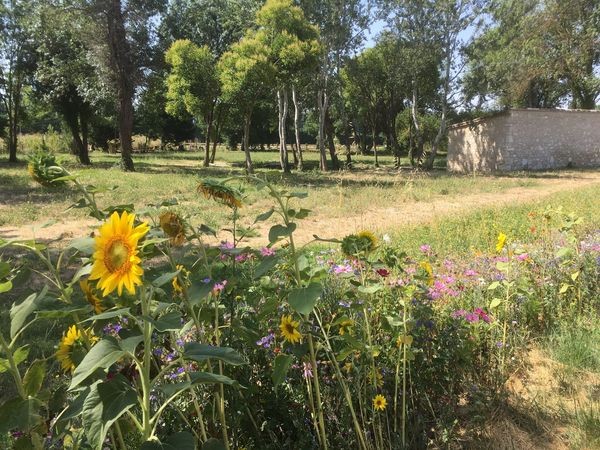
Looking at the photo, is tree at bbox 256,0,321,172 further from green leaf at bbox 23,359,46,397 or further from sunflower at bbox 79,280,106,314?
green leaf at bbox 23,359,46,397

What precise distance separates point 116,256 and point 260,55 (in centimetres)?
1351

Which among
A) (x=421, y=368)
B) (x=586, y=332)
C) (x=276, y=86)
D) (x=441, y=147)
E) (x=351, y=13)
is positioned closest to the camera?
(x=421, y=368)

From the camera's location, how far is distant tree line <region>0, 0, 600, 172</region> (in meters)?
14.1

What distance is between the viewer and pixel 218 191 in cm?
118

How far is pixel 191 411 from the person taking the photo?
1.55 meters

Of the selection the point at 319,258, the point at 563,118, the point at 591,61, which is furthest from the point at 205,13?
the point at 319,258

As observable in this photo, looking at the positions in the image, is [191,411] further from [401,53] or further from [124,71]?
[401,53]

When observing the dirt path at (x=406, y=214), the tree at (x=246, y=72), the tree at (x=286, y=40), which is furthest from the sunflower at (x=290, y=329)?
the tree at (x=286, y=40)

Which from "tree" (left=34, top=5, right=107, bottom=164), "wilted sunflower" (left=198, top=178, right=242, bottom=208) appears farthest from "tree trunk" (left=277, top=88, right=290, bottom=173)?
"wilted sunflower" (left=198, top=178, right=242, bottom=208)

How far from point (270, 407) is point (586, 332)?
75.8 inches

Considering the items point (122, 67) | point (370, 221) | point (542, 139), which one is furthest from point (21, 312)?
point (542, 139)

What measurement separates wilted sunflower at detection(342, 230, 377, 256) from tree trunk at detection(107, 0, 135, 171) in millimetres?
15091

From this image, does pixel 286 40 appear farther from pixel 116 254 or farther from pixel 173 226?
A: pixel 116 254

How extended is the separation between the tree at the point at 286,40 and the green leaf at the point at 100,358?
13.4 metres
